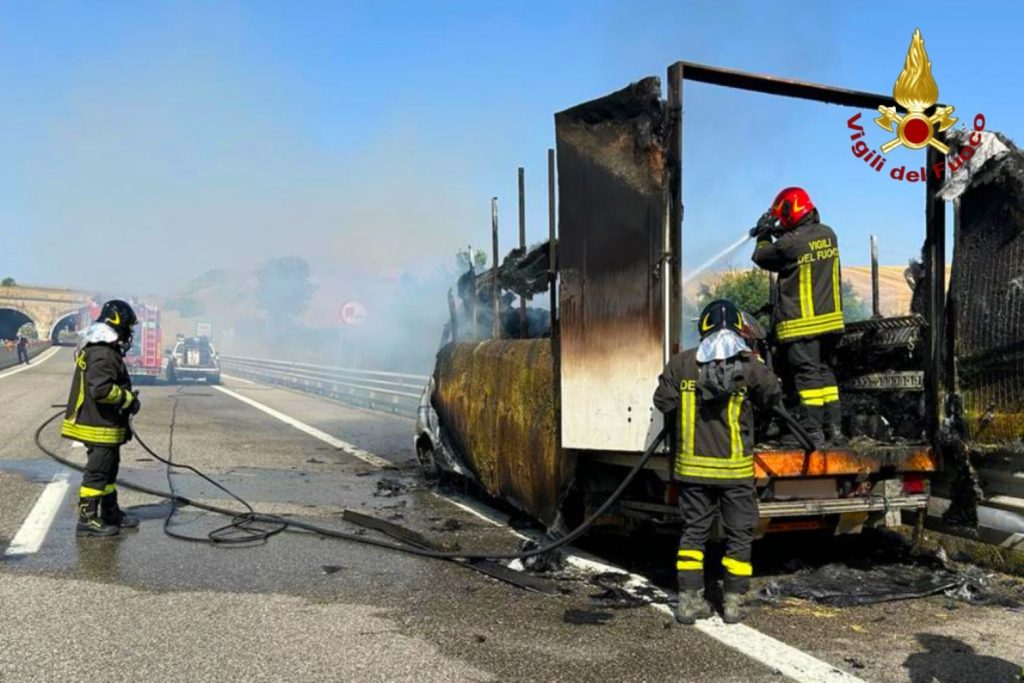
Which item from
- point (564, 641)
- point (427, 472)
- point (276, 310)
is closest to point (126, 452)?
point (427, 472)

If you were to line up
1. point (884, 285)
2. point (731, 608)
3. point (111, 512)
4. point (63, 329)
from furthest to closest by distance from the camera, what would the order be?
point (63, 329) → point (884, 285) → point (111, 512) → point (731, 608)

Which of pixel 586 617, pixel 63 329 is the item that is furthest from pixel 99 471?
pixel 63 329

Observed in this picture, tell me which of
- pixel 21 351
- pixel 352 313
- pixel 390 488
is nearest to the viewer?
pixel 390 488

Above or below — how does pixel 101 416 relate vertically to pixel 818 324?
below

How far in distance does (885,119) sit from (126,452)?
31.7ft

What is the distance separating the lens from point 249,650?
3715 mm

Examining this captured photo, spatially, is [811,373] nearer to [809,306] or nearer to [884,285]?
[809,306]

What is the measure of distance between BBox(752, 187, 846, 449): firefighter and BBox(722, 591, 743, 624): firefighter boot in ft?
3.94

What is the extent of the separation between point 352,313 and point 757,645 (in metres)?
17.8

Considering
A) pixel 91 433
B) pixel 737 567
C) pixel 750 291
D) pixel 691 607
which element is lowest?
pixel 691 607

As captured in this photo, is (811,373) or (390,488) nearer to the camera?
(811,373)

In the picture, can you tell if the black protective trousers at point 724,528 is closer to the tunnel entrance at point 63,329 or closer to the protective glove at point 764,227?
the protective glove at point 764,227

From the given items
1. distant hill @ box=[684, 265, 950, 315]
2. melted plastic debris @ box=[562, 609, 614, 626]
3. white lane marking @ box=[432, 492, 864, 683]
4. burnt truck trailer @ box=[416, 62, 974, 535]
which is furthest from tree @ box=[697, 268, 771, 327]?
melted plastic debris @ box=[562, 609, 614, 626]

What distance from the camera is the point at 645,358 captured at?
4.55 metres
